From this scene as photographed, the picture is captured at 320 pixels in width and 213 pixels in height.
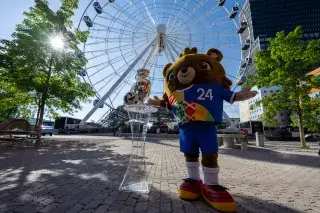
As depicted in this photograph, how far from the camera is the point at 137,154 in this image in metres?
3.93

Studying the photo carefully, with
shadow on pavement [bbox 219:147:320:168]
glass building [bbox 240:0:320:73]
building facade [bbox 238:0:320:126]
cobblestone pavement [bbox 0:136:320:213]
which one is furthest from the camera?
glass building [bbox 240:0:320:73]

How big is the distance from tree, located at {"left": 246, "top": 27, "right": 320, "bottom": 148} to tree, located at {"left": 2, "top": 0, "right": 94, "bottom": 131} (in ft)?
42.1

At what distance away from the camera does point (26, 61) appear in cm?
1251

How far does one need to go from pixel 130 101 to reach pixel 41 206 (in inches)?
80.8

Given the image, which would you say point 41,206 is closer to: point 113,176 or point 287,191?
point 113,176

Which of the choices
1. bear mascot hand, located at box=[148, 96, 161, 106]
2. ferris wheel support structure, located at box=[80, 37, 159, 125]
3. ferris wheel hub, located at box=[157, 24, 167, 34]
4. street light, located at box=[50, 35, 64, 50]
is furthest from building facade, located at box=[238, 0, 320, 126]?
bear mascot hand, located at box=[148, 96, 161, 106]

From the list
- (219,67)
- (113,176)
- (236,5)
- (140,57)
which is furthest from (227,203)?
(236,5)

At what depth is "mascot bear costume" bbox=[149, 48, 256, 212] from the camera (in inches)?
124

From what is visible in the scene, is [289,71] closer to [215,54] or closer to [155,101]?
[215,54]

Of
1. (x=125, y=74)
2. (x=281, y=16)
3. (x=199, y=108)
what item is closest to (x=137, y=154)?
(x=199, y=108)

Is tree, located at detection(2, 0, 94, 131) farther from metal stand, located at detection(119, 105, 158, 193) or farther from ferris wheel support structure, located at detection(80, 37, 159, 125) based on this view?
metal stand, located at detection(119, 105, 158, 193)

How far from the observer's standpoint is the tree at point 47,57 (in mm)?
12539

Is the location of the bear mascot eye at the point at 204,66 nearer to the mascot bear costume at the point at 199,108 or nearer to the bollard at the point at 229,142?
the mascot bear costume at the point at 199,108

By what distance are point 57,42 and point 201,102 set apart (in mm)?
13672
